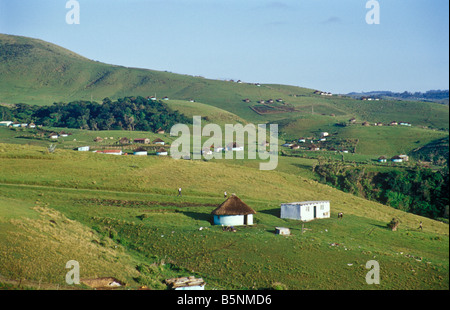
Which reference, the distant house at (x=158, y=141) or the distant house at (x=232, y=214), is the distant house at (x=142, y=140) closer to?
the distant house at (x=158, y=141)

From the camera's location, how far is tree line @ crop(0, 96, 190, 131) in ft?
451

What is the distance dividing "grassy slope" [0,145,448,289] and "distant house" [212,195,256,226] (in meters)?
1.48

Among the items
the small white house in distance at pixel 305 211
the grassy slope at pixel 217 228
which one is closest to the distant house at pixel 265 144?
the grassy slope at pixel 217 228

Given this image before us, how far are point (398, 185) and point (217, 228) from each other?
45.2 metres

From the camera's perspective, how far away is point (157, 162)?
6825 cm

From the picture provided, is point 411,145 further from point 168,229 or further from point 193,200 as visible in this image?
point 168,229

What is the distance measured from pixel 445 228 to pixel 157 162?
35937 millimetres

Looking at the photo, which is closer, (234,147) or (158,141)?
(234,147)

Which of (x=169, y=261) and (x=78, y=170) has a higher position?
(x=78, y=170)

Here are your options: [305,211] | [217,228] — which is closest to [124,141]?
[305,211]

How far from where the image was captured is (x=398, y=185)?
7825cm

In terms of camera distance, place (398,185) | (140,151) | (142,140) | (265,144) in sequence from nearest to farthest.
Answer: (398,185), (140,151), (142,140), (265,144)

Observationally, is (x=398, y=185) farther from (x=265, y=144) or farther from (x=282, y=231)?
(x=265, y=144)
